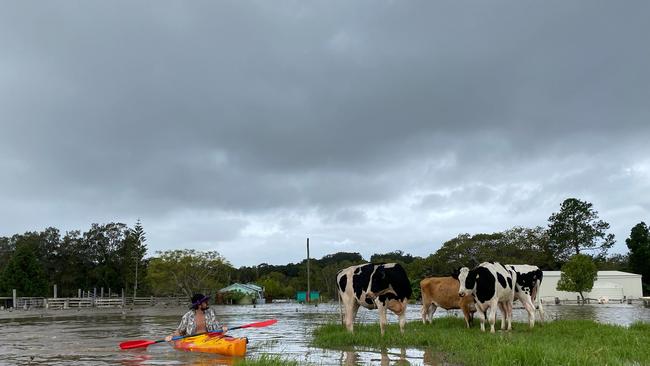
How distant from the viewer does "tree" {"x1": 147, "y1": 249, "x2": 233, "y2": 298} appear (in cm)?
7744

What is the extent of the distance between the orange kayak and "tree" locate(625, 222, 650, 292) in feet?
279

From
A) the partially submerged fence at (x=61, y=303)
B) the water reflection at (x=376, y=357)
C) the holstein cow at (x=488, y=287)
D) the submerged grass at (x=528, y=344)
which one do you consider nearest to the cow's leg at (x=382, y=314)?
the submerged grass at (x=528, y=344)

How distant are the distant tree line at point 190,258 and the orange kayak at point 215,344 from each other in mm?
57428

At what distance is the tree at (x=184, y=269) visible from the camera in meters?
77.4

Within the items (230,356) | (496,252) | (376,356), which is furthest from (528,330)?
(496,252)

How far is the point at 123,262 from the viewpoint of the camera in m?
90.4

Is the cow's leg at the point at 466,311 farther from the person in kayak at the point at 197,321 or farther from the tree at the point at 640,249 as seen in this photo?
the tree at the point at 640,249

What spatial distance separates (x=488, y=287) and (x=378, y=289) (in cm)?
322

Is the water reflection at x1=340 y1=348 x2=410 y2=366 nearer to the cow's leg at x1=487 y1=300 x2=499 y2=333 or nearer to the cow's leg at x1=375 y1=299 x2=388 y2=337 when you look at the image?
the cow's leg at x1=375 y1=299 x2=388 y2=337

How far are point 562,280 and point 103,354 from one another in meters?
58.7

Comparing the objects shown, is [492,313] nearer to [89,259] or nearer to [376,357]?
[376,357]

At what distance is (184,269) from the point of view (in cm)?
7762

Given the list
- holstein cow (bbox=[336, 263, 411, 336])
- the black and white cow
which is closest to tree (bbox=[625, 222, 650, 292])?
the black and white cow

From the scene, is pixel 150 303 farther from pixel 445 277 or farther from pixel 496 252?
pixel 445 277
